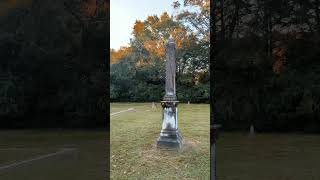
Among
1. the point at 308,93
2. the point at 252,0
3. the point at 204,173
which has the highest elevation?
the point at 252,0

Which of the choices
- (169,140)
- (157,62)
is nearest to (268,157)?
(169,140)

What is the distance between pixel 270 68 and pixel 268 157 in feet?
6.44

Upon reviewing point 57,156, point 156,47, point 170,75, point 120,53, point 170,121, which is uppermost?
point 156,47

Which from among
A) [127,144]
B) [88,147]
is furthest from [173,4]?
[88,147]

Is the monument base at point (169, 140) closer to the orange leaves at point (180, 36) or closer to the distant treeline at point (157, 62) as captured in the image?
the distant treeline at point (157, 62)

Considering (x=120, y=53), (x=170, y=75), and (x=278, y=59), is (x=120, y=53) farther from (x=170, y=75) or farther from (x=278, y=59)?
(x=278, y=59)

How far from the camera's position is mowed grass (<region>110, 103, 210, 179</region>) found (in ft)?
16.4

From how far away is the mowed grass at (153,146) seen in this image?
5.00 metres

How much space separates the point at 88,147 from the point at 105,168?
1.27m

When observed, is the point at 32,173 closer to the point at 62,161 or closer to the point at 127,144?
the point at 62,161

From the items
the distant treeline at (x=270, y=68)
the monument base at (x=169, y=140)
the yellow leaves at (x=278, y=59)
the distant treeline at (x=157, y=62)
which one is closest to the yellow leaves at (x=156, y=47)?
the distant treeline at (x=157, y=62)

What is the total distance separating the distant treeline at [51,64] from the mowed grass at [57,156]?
0.36 meters

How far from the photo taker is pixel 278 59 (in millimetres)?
6500

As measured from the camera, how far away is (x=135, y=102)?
7613 mm
